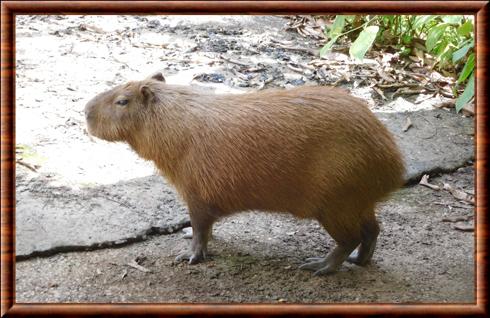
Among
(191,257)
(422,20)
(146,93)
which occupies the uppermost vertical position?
(422,20)

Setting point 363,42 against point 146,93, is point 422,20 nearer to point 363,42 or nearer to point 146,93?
point 363,42

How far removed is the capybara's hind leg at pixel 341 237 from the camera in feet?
12.0

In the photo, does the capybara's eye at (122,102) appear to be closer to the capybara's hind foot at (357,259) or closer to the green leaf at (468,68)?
the capybara's hind foot at (357,259)

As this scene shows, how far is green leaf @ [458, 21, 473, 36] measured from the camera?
3416mm

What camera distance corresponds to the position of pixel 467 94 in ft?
11.6

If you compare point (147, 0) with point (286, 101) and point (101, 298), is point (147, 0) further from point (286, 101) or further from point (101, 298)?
point (101, 298)

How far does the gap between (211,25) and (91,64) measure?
63 centimetres

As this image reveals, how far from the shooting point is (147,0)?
3.16 meters

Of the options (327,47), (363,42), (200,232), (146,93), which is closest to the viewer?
(363,42)

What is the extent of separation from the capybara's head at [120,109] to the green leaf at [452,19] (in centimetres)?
139

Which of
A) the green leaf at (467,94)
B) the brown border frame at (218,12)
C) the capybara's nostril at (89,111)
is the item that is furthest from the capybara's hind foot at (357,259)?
the capybara's nostril at (89,111)

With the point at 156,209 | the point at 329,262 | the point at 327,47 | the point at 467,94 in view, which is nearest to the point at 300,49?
the point at 327,47

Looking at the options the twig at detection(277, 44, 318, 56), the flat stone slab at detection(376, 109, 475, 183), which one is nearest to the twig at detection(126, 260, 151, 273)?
the twig at detection(277, 44, 318, 56)

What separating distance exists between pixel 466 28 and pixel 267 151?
3.79 ft
